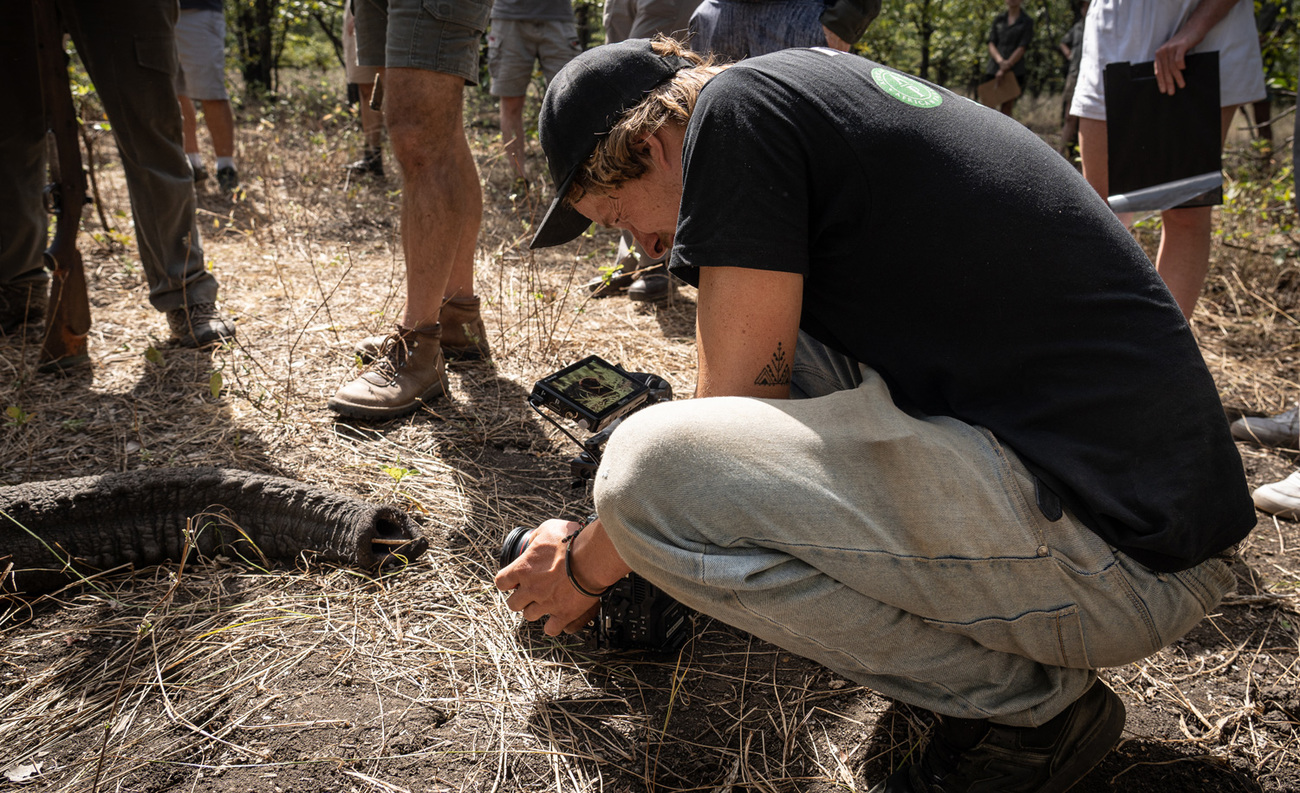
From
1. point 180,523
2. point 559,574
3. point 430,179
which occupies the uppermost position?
point 430,179

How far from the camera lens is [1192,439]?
1309mm

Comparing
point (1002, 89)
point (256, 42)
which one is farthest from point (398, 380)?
point (256, 42)

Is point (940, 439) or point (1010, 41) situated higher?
point (1010, 41)

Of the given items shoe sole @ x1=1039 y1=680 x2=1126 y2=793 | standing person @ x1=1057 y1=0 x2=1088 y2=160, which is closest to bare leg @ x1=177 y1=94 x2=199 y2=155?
shoe sole @ x1=1039 y1=680 x2=1126 y2=793

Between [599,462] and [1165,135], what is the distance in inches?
99.7

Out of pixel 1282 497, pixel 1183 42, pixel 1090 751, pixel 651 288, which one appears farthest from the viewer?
pixel 651 288

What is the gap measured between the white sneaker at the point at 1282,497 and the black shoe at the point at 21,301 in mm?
4399

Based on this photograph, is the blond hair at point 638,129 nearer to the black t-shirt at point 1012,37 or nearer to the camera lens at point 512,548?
the camera lens at point 512,548

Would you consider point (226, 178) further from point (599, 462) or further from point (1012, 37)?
point (1012, 37)

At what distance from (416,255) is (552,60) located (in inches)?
127

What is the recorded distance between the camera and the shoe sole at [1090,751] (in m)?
1.43

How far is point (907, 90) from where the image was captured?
55.5 inches

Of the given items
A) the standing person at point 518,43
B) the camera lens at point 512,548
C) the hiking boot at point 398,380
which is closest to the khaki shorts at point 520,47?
the standing person at point 518,43

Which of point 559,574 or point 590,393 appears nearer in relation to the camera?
point 559,574
